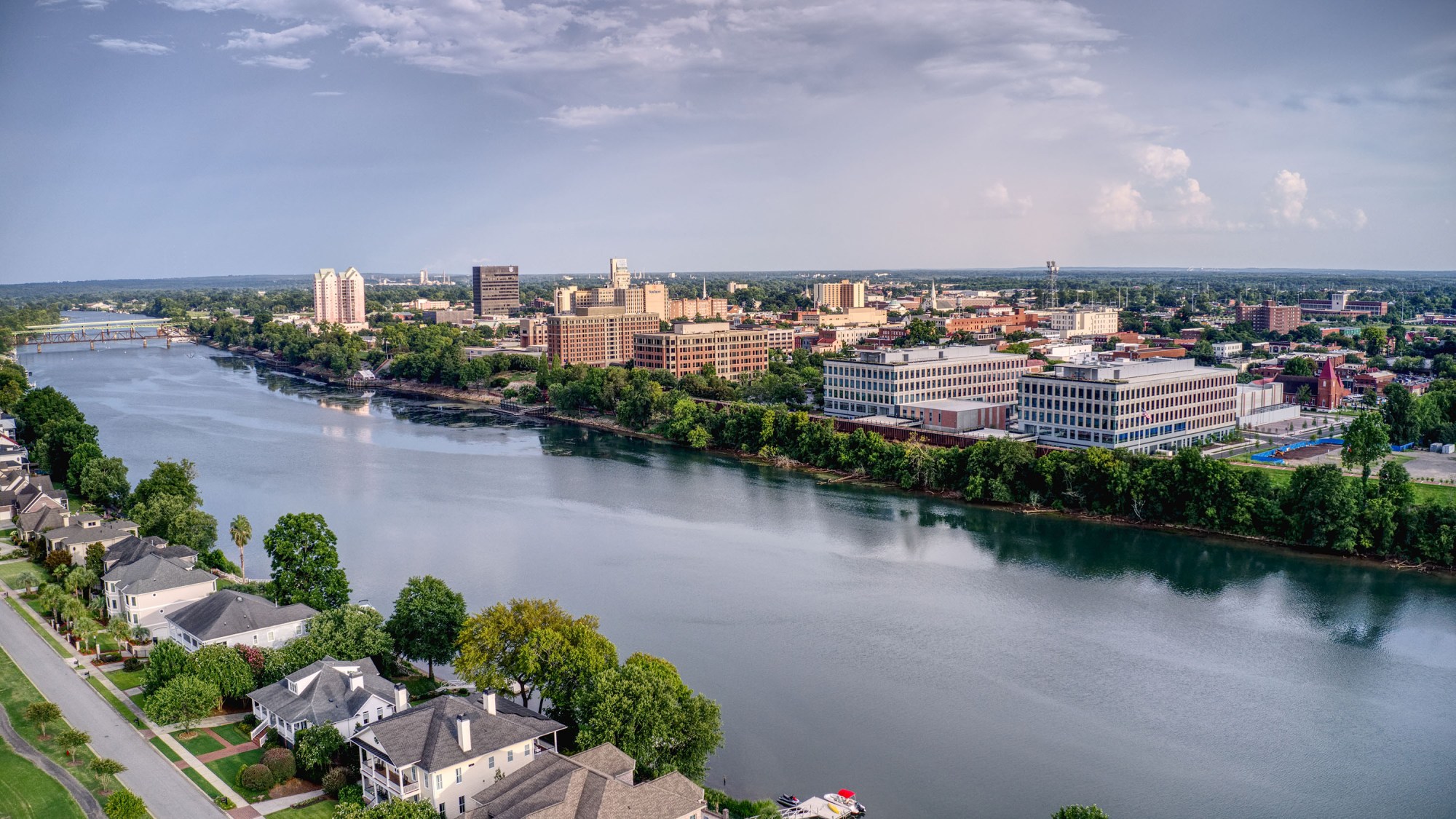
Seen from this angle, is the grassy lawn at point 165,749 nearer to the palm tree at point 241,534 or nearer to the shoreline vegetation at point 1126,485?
the palm tree at point 241,534

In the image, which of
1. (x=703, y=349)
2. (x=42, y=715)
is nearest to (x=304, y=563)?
(x=42, y=715)

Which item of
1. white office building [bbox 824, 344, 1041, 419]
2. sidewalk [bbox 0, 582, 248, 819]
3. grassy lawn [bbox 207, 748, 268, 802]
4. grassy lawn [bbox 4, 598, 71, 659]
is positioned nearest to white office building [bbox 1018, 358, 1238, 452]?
white office building [bbox 824, 344, 1041, 419]

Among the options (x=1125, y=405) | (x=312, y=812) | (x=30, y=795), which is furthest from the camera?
(x=1125, y=405)

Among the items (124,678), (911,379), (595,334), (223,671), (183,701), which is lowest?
(124,678)

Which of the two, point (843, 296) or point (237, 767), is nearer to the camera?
point (237, 767)

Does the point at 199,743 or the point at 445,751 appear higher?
the point at 445,751

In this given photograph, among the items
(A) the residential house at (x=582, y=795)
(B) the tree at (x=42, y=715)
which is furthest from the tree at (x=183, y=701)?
(A) the residential house at (x=582, y=795)

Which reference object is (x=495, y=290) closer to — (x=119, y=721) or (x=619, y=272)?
(x=619, y=272)

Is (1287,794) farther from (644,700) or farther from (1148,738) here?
(644,700)
